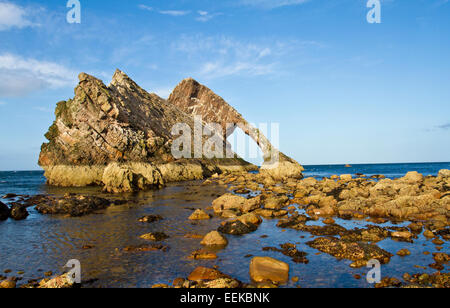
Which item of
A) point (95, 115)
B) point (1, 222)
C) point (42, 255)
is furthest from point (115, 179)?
point (42, 255)

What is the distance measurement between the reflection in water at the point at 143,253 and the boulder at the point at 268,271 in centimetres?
37

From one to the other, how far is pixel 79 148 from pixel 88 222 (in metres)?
34.5

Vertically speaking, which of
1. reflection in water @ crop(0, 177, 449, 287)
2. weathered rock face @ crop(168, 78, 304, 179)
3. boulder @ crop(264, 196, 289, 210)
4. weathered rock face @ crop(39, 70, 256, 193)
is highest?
weathered rock face @ crop(168, 78, 304, 179)

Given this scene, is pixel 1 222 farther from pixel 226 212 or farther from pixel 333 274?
pixel 333 274

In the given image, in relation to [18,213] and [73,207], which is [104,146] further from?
[18,213]

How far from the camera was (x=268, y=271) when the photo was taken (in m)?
9.41

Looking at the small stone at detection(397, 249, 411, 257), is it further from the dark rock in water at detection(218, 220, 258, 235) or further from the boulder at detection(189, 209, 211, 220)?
the boulder at detection(189, 209, 211, 220)

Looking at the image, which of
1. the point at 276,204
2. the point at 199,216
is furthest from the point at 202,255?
the point at 276,204

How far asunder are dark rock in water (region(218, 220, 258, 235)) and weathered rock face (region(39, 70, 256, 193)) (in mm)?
25102

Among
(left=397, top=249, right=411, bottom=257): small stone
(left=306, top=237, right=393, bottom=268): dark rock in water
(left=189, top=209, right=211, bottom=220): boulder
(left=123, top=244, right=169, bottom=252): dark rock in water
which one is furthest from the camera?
(left=189, top=209, right=211, bottom=220): boulder

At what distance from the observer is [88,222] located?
19219 millimetres

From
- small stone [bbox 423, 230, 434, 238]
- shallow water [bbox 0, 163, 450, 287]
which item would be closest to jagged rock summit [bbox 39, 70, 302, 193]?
shallow water [bbox 0, 163, 450, 287]

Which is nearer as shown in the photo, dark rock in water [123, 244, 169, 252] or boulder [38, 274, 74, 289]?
boulder [38, 274, 74, 289]

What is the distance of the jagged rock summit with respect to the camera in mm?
42188
